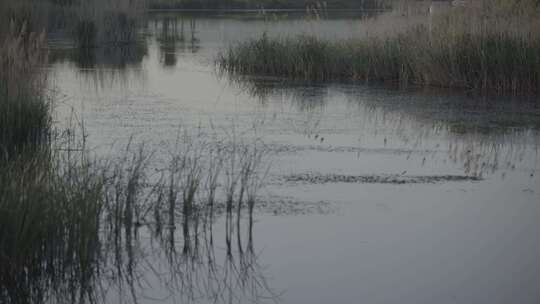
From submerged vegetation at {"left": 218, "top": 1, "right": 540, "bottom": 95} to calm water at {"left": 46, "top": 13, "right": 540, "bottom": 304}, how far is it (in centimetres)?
95

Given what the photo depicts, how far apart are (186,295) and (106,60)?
14449 millimetres

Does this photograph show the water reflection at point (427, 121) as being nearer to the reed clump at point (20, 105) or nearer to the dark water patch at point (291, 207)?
the dark water patch at point (291, 207)

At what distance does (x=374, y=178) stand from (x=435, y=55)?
7.44 meters

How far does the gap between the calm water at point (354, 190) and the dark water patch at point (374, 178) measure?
18 millimetres

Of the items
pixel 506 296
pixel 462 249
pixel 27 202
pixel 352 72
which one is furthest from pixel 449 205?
pixel 352 72

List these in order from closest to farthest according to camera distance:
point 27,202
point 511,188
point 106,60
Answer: point 27,202
point 511,188
point 106,60

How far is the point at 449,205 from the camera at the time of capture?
7.39 metres

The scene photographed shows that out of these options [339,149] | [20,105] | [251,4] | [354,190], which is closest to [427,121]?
[339,149]

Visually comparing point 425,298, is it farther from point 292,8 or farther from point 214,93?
point 292,8

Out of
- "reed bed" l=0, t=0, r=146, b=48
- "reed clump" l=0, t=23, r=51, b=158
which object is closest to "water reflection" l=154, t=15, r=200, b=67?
"reed bed" l=0, t=0, r=146, b=48

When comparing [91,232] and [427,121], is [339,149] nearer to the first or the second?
[427,121]

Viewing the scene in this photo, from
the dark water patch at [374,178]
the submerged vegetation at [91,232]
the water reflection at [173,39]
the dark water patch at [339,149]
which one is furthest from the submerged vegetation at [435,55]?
the submerged vegetation at [91,232]

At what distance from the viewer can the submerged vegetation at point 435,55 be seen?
1457 cm

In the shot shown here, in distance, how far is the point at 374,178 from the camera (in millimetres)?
8219
